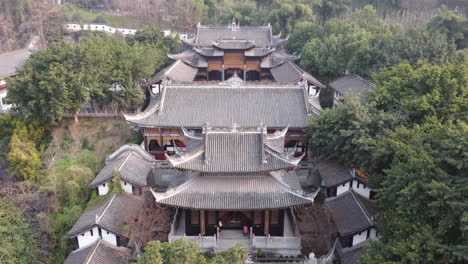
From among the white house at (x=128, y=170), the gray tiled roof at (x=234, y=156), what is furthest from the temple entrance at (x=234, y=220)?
the white house at (x=128, y=170)

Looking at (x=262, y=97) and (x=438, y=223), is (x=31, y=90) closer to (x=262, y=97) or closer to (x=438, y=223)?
(x=262, y=97)

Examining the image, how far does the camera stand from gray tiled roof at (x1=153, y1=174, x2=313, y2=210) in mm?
19484

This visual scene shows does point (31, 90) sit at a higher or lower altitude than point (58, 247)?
higher

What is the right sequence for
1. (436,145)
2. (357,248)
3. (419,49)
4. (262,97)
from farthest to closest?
(419,49) < (262,97) < (357,248) < (436,145)

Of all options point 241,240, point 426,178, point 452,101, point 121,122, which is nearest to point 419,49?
point 452,101

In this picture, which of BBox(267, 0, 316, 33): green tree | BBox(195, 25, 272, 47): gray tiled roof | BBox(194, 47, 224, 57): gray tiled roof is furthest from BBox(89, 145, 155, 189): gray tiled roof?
BBox(267, 0, 316, 33): green tree

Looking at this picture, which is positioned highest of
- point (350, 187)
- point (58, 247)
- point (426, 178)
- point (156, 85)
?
point (426, 178)

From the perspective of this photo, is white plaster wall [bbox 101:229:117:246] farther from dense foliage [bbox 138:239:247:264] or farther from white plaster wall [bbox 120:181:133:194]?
dense foliage [bbox 138:239:247:264]

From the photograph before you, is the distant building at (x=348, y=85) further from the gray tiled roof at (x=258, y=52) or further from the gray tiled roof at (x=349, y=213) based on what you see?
the gray tiled roof at (x=349, y=213)

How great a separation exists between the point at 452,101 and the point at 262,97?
13688 millimetres

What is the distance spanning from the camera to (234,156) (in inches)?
798

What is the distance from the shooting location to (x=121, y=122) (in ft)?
116

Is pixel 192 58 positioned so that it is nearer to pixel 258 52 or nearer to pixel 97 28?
pixel 258 52

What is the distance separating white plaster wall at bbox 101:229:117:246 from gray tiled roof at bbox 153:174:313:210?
14.1ft
